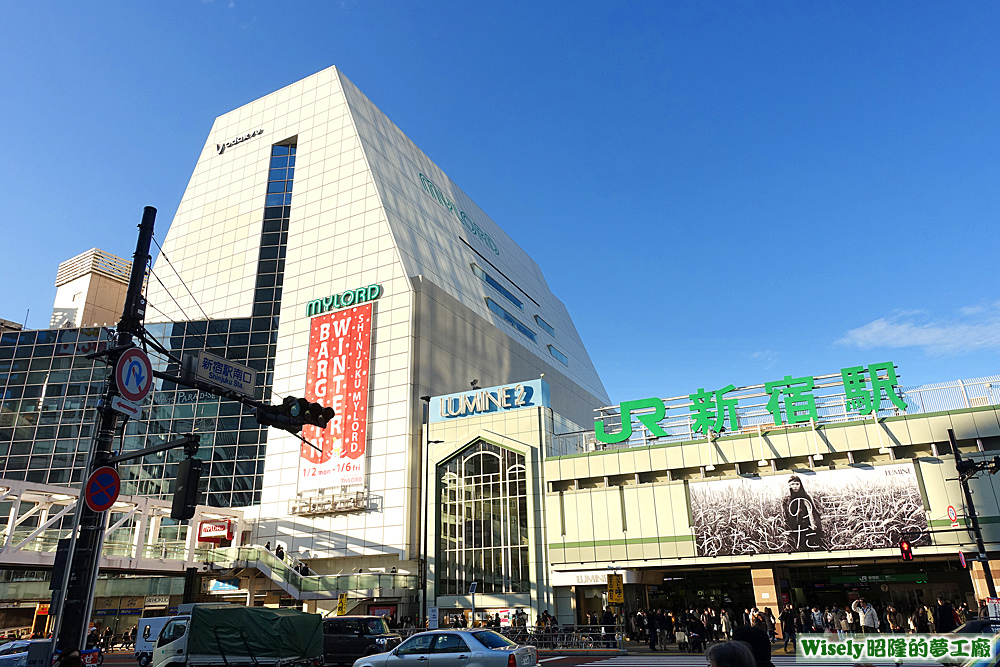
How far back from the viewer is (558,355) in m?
73.7

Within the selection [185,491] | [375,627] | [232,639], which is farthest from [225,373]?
[375,627]

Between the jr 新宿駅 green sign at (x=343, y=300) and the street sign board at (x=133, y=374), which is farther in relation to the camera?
the jr 新宿駅 green sign at (x=343, y=300)

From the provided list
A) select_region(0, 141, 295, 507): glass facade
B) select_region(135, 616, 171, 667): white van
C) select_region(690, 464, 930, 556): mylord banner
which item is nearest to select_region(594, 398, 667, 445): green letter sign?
select_region(690, 464, 930, 556): mylord banner

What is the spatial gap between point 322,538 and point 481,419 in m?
13.3

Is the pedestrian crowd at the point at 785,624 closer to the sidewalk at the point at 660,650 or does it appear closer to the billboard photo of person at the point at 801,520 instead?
the sidewalk at the point at 660,650

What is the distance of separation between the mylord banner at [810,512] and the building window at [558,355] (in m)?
38.2

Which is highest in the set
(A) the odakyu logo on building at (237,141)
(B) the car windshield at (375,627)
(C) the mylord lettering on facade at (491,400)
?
(A) the odakyu logo on building at (237,141)

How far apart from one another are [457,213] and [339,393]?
2896 cm

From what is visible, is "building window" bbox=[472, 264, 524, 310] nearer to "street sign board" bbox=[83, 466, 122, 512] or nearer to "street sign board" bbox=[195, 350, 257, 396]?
"street sign board" bbox=[195, 350, 257, 396]

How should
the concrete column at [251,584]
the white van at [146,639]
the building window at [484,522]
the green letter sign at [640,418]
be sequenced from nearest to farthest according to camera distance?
the white van at [146,639]
the green letter sign at [640,418]
the building window at [484,522]
the concrete column at [251,584]

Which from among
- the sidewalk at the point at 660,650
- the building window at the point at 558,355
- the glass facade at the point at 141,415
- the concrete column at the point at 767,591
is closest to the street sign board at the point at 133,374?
the sidewalk at the point at 660,650

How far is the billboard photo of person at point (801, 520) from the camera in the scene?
31.6 meters

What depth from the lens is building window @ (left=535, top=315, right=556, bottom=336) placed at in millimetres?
74062

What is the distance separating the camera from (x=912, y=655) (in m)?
5.40
